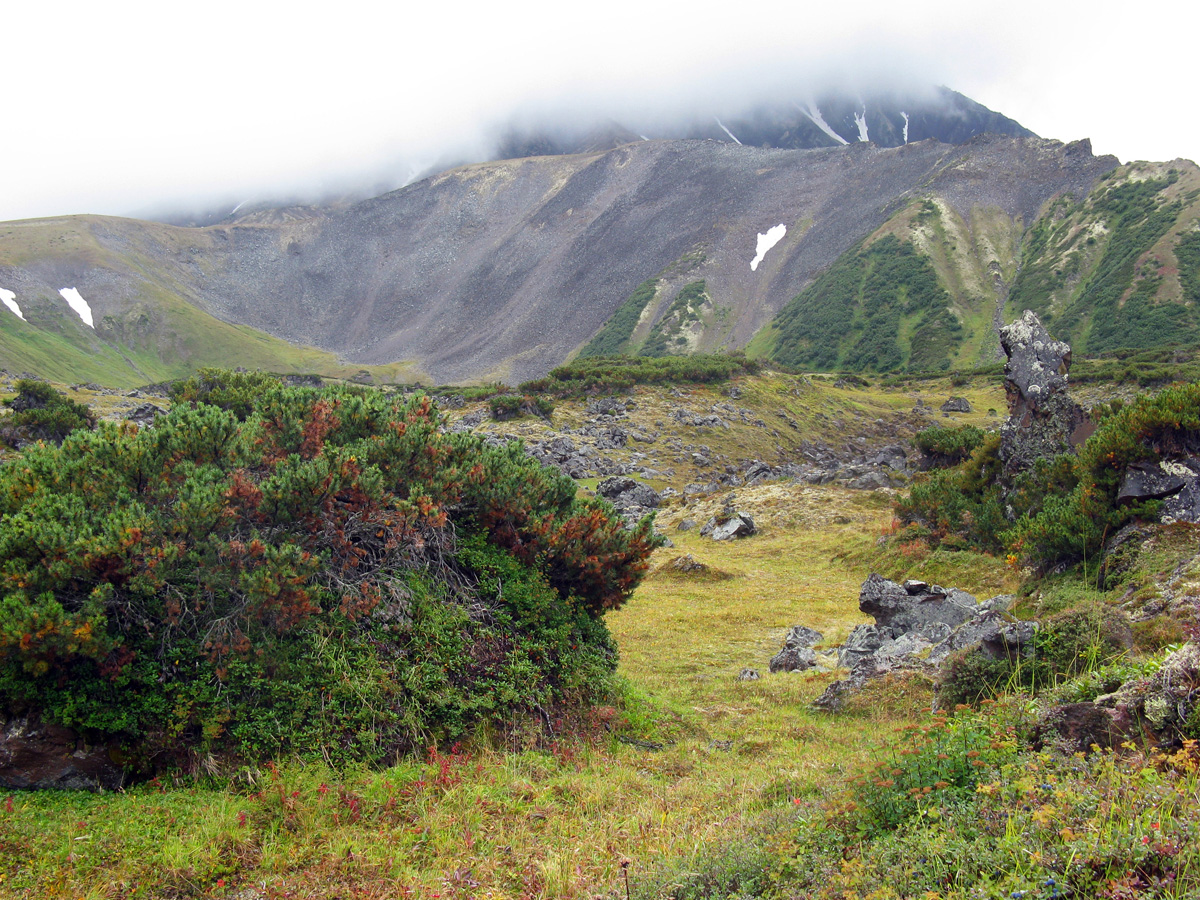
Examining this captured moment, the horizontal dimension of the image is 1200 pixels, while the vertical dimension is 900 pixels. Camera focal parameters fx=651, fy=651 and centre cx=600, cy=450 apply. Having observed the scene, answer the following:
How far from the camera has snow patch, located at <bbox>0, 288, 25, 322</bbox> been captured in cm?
13000

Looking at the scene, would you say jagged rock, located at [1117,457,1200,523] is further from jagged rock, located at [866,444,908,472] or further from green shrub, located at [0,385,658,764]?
jagged rock, located at [866,444,908,472]

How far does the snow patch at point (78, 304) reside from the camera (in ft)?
458

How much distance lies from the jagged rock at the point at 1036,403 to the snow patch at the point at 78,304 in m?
170

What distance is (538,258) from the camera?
559 feet

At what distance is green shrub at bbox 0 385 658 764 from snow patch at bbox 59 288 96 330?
168 m

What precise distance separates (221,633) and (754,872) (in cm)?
554

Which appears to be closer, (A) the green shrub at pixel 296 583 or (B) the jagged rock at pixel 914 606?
(A) the green shrub at pixel 296 583

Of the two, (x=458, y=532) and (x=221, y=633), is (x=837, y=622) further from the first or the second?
(x=221, y=633)

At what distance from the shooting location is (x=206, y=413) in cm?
859

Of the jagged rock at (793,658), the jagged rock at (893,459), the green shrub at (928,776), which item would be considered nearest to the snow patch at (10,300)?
the jagged rock at (893,459)

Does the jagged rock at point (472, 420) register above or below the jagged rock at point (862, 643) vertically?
above

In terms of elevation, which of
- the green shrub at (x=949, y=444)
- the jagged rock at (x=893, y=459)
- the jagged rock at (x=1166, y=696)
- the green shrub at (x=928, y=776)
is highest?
the jagged rock at (x=1166, y=696)

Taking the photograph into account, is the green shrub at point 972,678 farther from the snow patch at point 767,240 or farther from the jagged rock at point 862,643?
the snow patch at point 767,240

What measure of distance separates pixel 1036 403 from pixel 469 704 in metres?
19.4
